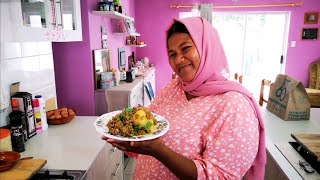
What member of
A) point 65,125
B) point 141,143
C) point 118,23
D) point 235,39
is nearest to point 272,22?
point 235,39

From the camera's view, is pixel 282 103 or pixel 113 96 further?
pixel 113 96

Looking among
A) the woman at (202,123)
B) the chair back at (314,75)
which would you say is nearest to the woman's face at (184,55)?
the woman at (202,123)

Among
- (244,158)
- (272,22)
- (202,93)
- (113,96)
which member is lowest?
(113,96)

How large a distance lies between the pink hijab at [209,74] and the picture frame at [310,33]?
4.76 metres

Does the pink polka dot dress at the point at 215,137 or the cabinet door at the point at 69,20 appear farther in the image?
the cabinet door at the point at 69,20

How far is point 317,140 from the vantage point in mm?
1226

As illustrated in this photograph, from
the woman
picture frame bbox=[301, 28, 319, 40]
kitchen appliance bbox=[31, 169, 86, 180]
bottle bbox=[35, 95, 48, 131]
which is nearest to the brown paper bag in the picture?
the woman

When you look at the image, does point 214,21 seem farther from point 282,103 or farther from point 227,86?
point 227,86

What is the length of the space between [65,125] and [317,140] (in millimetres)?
1539

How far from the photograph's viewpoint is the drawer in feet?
5.23

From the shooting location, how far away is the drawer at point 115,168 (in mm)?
1593

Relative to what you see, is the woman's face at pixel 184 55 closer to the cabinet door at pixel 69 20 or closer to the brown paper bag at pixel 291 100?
the cabinet door at pixel 69 20

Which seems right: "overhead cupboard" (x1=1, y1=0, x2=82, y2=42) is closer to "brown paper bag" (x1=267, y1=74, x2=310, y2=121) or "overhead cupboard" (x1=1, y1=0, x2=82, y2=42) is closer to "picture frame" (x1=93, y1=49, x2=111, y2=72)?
"picture frame" (x1=93, y1=49, x2=111, y2=72)

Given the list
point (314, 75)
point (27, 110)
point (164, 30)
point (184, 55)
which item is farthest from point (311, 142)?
point (314, 75)
